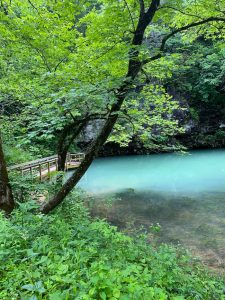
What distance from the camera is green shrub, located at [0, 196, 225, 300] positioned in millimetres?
1962

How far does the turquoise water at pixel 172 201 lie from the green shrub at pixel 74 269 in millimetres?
2585

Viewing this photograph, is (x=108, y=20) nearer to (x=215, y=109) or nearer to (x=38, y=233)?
(x=38, y=233)

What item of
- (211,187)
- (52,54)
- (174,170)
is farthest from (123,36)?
(174,170)

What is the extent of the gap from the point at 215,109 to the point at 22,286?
1007 inches

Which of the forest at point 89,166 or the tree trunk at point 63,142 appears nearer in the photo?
the forest at point 89,166

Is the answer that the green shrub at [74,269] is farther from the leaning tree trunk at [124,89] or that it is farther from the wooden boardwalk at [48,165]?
the wooden boardwalk at [48,165]

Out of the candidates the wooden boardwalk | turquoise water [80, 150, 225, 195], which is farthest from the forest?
the wooden boardwalk

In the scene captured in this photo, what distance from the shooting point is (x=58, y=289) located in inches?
78.4

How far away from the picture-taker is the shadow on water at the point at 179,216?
250 inches

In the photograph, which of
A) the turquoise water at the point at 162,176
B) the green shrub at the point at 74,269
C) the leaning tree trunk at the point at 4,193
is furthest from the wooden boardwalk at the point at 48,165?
the green shrub at the point at 74,269

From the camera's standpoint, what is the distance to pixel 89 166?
6.05m

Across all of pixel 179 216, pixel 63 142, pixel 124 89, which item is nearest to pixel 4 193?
pixel 63 142

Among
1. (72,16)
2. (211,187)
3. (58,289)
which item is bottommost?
Answer: (211,187)

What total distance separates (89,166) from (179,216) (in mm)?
3804
